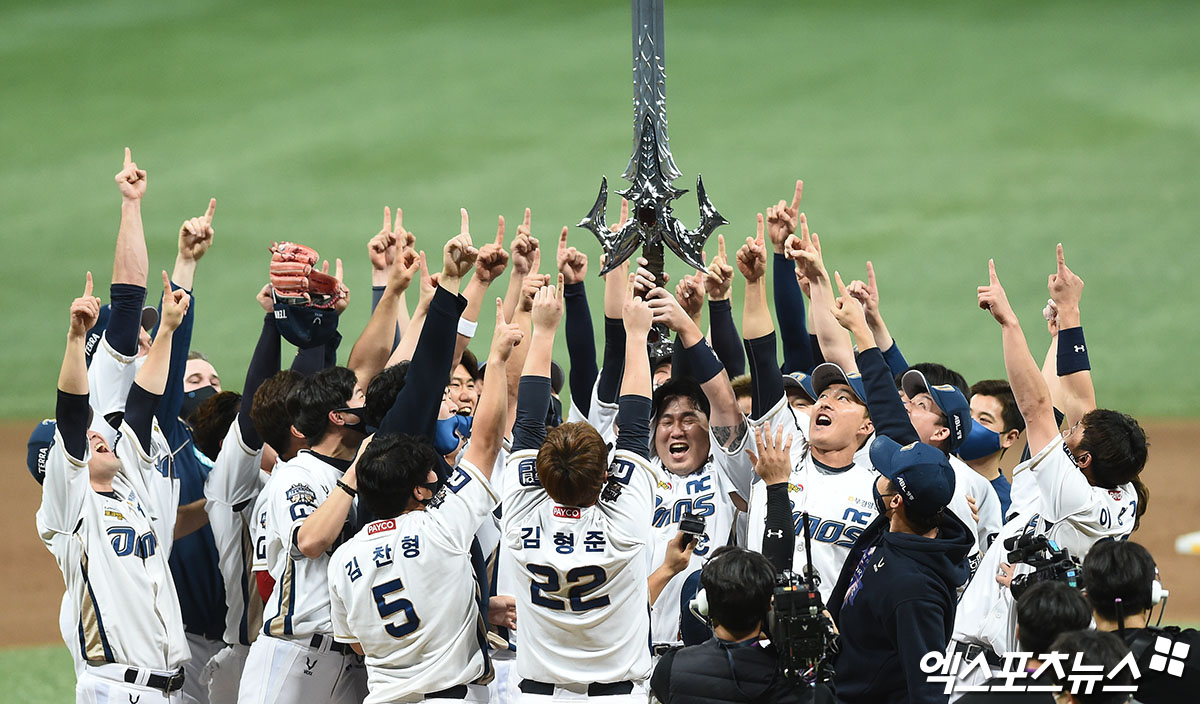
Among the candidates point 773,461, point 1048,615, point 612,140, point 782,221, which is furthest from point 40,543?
point 612,140

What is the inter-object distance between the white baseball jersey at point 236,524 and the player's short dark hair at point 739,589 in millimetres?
2584

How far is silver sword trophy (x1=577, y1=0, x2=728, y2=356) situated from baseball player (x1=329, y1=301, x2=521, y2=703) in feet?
5.78

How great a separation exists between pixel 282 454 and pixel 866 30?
64.6 ft

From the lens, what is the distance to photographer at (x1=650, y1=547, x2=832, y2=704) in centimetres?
356

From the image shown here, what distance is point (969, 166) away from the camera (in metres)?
20.0

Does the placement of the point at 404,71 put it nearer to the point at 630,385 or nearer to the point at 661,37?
the point at 661,37

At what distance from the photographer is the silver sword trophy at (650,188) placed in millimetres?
5797

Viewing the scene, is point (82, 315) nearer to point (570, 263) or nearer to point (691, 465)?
point (570, 263)

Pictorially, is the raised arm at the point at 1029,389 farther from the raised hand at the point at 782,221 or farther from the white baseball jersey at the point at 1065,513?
the raised hand at the point at 782,221

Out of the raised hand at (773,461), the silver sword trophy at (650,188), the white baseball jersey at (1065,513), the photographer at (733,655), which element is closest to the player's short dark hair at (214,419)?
the silver sword trophy at (650,188)

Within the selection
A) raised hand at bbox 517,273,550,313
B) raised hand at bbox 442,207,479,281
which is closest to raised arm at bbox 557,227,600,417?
raised hand at bbox 517,273,550,313

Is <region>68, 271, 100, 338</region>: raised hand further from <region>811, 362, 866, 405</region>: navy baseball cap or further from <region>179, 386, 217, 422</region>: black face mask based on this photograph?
<region>811, 362, 866, 405</region>: navy baseball cap

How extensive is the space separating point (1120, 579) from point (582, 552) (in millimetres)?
1626

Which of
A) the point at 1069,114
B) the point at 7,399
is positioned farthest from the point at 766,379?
the point at 1069,114
